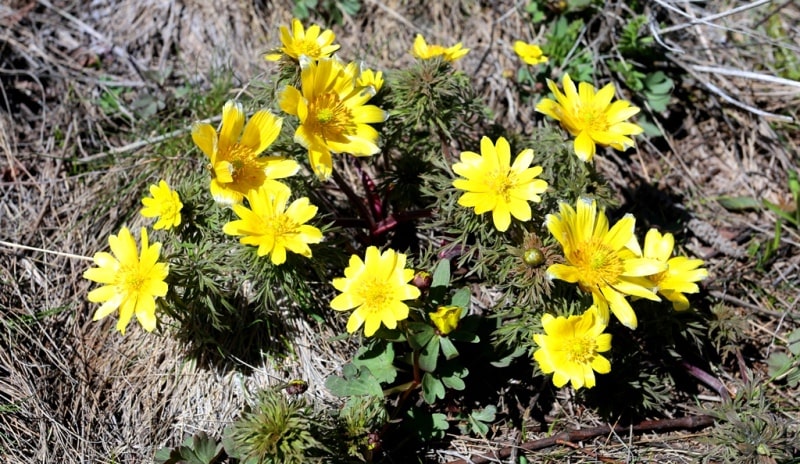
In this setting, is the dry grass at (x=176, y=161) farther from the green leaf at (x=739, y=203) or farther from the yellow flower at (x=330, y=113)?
the yellow flower at (x=330, y=113)

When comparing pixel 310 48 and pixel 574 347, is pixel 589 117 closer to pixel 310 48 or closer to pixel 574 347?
pixel 574 347

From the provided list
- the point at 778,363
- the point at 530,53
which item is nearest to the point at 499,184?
the point at 530,53

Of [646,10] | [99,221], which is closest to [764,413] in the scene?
[646,10]

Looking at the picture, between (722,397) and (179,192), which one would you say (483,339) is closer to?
(722,397)

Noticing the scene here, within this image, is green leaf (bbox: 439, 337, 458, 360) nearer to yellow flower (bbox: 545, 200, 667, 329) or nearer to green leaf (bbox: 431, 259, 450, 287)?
green leaf (bbox: 431, 259, 450, 287)

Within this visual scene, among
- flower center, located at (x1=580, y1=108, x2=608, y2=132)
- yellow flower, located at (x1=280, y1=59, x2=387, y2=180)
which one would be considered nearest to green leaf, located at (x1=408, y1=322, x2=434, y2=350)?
yellow flower, located at (x1=280, y1=59, x2=387, y2=180)
